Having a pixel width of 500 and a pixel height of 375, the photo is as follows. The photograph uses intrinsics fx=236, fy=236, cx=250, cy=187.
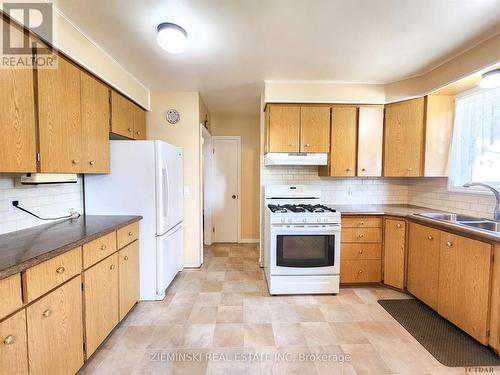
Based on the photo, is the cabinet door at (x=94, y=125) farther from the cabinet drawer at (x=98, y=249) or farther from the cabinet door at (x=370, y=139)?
the cabinet door at (x=370, y=139)

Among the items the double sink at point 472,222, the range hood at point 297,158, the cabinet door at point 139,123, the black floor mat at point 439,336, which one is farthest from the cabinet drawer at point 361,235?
the cabinet door at point 139,123

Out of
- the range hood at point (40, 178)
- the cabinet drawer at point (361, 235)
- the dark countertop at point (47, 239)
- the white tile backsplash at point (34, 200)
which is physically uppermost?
the range hood at point (40, 178)

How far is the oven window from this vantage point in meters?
2.56

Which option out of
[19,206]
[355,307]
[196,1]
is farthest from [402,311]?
[19,206]

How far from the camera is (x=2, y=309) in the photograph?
101cm

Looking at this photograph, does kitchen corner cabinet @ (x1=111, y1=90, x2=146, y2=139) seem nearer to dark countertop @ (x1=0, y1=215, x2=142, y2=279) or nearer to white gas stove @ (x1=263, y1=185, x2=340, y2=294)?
dark countertop @ (x1=0, y1=215, x2=142, y2=279)


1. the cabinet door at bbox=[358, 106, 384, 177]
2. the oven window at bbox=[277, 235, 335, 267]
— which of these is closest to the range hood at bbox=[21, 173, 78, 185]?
the oven window at bbox=[277, 235, 335, 267]

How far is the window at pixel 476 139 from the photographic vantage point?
2.22 metres

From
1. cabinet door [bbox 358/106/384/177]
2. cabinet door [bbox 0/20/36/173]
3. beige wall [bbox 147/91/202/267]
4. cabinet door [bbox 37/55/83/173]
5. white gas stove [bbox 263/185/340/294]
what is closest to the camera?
cabinet door [bbox 0/20/36/173]

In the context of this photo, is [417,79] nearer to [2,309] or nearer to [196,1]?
[196,1]

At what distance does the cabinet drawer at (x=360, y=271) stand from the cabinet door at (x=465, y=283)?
662 millimetres

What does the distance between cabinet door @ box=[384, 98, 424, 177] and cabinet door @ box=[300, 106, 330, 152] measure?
0.75m

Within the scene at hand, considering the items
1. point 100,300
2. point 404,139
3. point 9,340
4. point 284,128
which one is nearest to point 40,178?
point 100,300

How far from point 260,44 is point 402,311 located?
2.81m
